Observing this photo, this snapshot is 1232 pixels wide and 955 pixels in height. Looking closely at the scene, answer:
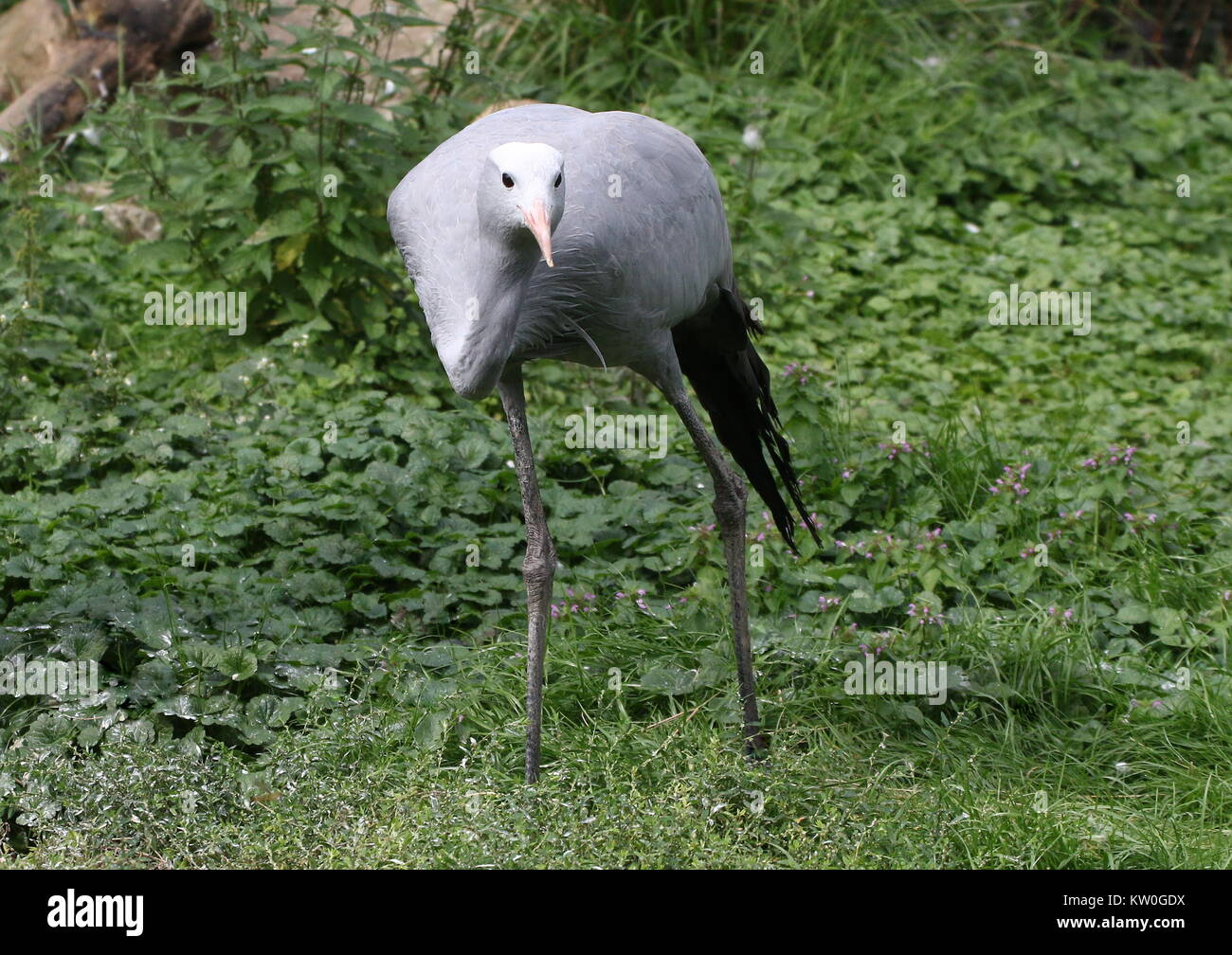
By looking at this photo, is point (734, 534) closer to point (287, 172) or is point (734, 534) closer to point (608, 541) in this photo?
point (608, 541)

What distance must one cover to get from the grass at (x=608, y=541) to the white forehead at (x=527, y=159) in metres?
1.46

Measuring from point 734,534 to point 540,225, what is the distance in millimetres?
1483

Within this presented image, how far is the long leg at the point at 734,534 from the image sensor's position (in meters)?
3.94

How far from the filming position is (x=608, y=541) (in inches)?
194

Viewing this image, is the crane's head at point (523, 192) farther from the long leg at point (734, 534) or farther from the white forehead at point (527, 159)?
the long leg at point (734, 534)

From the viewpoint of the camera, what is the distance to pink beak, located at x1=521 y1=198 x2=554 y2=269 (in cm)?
293

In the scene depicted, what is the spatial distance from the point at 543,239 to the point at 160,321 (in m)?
3.64

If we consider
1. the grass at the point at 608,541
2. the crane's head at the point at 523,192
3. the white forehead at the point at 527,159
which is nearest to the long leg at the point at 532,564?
the grass at the point at 608,541

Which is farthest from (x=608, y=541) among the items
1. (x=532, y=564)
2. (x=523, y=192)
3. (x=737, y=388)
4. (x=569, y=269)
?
(x=523, y=192)

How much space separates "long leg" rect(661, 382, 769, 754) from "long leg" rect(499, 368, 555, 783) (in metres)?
0.43

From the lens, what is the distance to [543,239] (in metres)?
2.93

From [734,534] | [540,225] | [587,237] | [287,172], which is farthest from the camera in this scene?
[287,172]
